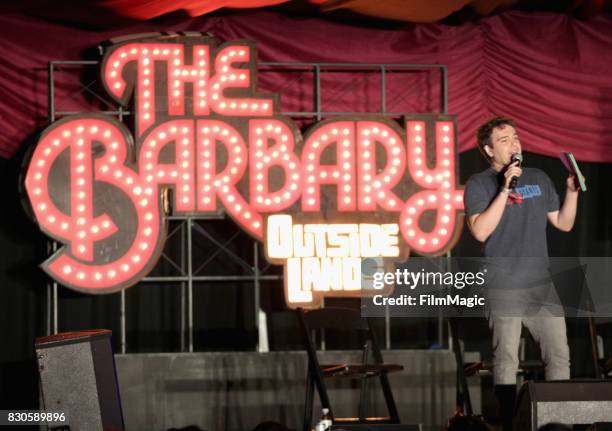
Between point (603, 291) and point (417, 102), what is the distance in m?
1.88

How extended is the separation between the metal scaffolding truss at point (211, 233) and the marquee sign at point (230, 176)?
17 cm

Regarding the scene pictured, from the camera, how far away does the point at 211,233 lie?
7598mm

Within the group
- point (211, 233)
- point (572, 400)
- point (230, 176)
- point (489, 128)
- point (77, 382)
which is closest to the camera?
point (572, 400)

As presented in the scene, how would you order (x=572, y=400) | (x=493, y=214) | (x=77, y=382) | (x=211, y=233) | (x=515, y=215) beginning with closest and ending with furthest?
(x=572, y=400), (x=77, y=382), (x=493, y=214), (x=515, y=215), (x=211, y=233)

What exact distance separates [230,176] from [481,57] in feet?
6.71

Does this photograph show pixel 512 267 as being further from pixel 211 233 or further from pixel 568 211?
pixel 211 233

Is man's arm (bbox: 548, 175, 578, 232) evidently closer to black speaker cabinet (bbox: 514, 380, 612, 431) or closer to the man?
the man

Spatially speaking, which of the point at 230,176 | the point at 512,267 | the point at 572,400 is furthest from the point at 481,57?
the point at 572,400

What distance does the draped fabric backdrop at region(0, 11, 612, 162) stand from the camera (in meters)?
7.49

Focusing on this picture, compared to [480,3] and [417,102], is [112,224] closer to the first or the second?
[417,102]

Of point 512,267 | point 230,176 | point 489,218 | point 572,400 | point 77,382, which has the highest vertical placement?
point 230,176

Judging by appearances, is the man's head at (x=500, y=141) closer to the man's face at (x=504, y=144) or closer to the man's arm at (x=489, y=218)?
the man's face at (x=504, y=144)

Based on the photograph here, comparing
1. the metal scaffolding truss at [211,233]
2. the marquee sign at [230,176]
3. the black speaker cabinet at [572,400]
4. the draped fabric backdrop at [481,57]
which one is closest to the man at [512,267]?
the black speaker cabinet at [572,400]

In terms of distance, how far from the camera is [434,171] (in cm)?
728
